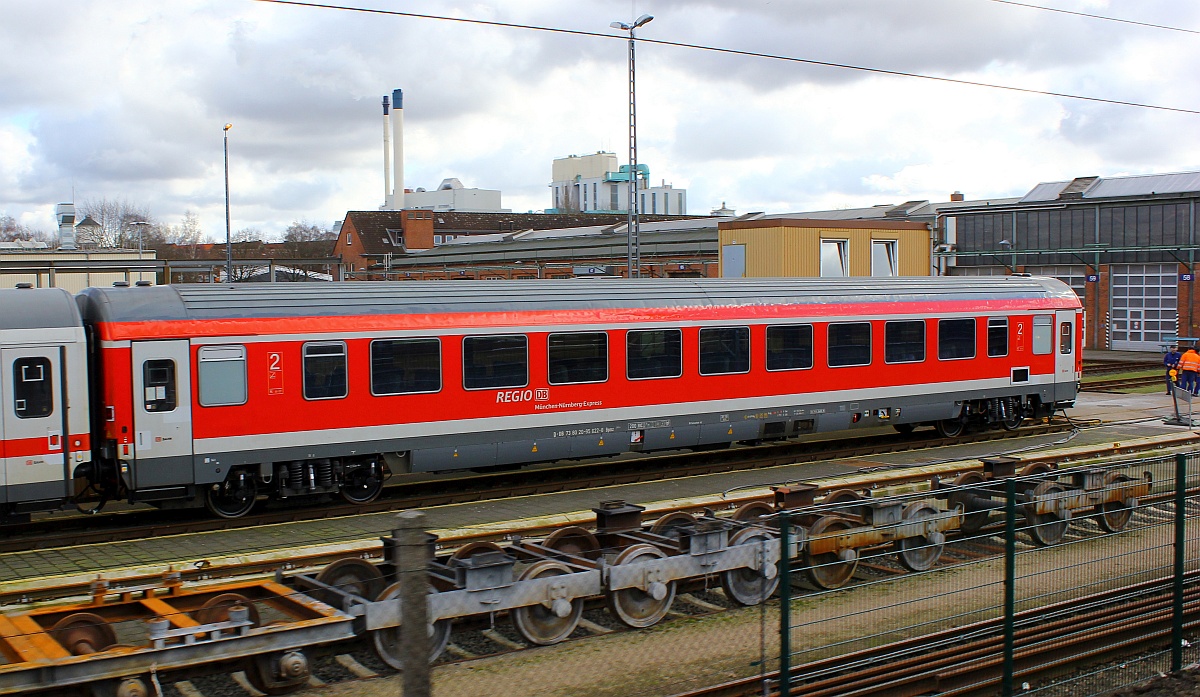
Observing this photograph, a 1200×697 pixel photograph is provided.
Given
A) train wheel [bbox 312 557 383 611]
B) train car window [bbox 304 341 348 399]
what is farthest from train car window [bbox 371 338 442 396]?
train wheel [bbox 312 557 383 611]

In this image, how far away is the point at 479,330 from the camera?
16.8 m

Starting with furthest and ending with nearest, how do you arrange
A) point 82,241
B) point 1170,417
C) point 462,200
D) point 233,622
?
point 462,200, point 82,241, point 1170,417, point 233,622

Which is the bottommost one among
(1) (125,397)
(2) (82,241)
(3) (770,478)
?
(3) (770,478)

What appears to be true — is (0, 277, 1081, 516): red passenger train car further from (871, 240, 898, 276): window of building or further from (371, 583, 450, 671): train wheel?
(871, 240, 898, 276): window of building

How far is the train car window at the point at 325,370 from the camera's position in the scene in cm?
1550

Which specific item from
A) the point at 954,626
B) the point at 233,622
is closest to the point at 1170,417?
the point at 954,626

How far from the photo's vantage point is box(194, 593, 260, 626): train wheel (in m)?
8.25

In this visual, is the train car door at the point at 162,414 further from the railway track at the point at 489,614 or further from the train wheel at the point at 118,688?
the train wheel at the point at 118,688

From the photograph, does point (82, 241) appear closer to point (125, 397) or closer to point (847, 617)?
point (125, 397)

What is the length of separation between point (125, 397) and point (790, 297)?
37.1ft

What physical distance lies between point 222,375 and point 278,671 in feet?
25.2

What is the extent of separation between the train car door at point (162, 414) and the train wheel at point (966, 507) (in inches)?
379

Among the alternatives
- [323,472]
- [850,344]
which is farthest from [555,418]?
[850,344]

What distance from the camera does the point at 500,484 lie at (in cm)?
1827
